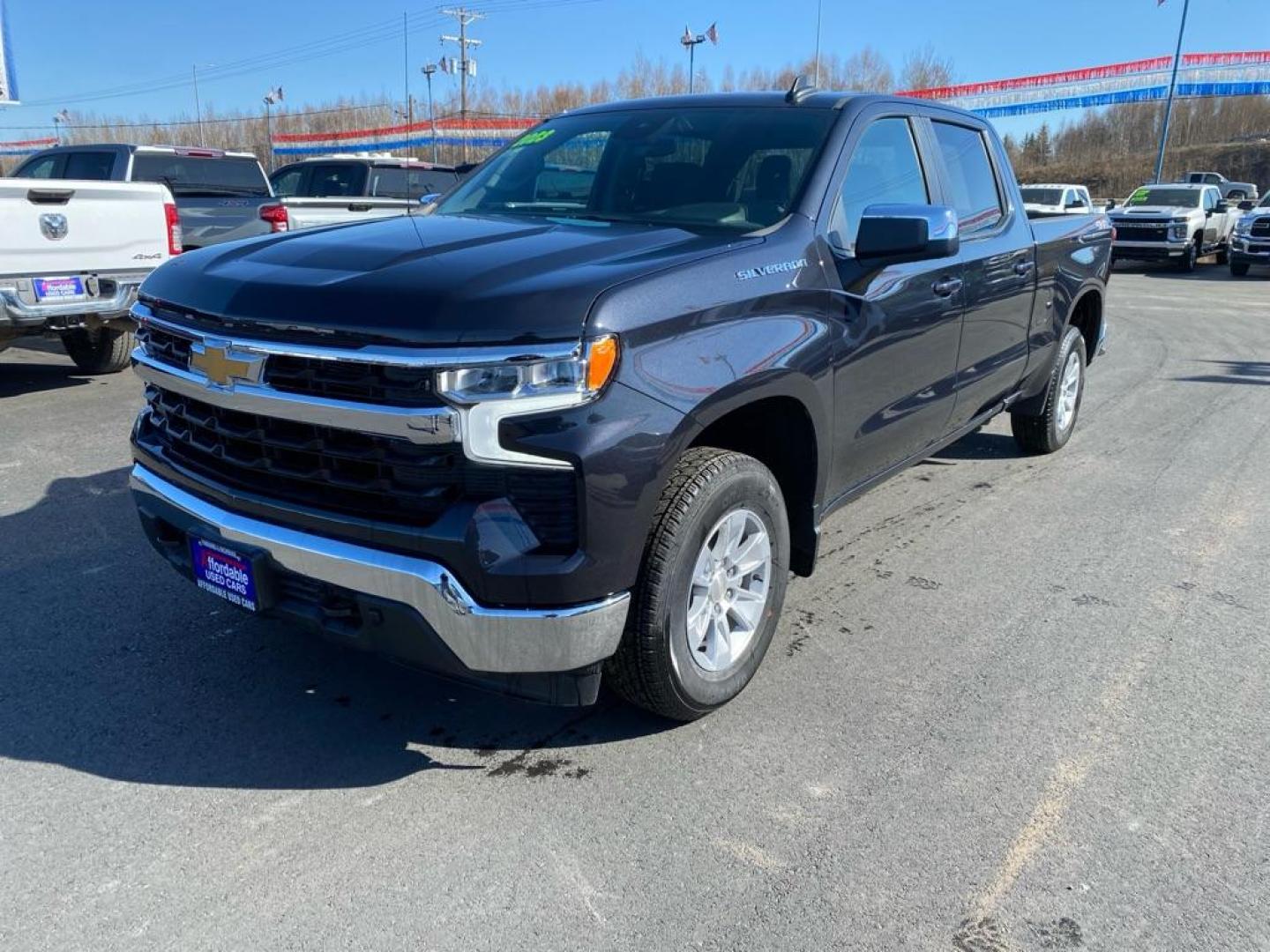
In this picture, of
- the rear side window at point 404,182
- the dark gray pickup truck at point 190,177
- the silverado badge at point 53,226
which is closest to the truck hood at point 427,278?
the silverado badge at point 53,226

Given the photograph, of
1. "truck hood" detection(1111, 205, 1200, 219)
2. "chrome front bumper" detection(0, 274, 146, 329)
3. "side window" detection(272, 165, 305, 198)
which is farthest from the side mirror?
"truck hood" detection(1111, 205, 1200, 219)

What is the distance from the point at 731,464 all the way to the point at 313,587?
1.26 m

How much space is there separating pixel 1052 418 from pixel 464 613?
4.91 m

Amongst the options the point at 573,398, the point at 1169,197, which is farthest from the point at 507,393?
the point at 1169,197

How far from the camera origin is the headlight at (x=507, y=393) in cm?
240

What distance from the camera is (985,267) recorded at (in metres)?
4.58

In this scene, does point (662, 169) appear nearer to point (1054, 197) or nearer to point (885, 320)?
point (885, 320)

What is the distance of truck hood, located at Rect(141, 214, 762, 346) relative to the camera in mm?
2457

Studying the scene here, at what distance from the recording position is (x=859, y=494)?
404cm

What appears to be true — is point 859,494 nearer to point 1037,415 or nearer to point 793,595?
point 793,595

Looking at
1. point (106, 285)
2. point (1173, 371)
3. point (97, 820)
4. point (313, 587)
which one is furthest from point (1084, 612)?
point (106, 285)

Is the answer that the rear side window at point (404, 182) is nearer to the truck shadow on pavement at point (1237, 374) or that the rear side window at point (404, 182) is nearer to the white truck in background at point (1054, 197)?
the truck shadow on pavement at point (1237, 374)

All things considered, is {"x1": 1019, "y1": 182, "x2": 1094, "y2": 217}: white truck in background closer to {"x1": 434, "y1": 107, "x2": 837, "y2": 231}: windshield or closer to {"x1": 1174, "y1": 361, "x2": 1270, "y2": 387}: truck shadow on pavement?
{"x1": 1174, "y1": 361, "x2": 1270, "y2": 387}: truck shadow on pavement

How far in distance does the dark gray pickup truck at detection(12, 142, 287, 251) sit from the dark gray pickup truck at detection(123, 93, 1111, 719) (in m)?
7.13
